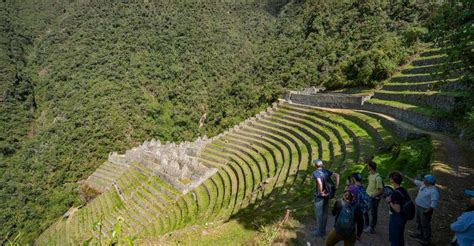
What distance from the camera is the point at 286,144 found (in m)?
17.0

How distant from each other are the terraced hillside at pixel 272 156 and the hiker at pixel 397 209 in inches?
193

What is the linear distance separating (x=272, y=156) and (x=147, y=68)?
58513 millimetres

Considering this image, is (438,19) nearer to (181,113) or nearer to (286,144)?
(286,144)

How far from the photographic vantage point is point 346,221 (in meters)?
4.28

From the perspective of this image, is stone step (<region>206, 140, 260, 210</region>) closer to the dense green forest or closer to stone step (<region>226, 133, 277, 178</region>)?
stone step (<region>226, 133, 277, 178</region>)

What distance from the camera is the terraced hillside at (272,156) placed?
12195 millimetres

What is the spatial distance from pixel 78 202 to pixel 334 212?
31.1m

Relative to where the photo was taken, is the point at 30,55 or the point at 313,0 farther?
the point at 30,55

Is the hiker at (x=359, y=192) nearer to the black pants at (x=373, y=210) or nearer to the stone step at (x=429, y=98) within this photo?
the black pants at (x=373, y=210)

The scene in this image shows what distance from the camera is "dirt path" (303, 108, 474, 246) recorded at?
5.57 metres

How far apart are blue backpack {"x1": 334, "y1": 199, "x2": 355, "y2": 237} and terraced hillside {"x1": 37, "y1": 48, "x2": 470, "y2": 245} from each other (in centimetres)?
433

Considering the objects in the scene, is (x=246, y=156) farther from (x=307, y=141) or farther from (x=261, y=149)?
(x=307, y=141)

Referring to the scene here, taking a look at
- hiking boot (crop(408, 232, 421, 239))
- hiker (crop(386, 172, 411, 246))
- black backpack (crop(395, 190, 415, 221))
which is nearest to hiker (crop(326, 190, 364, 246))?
hiker (crop(386, 172, 411, 246))

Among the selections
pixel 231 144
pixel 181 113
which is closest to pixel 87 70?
pixel 181 113
